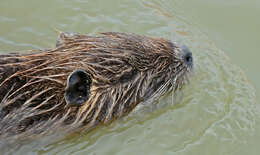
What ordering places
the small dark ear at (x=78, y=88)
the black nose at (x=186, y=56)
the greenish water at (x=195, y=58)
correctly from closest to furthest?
the small dark ear at (x=78, y=88)
the black nose at (x=186, y=56)
the greenish water at (x=195, y=58)

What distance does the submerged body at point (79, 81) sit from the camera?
3.22 m

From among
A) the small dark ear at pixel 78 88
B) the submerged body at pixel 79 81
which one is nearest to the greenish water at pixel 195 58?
the submerged body at pixel 79 81

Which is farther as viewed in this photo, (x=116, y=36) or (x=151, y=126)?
(x=151, y=126)

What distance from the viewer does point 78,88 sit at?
10.7 ft

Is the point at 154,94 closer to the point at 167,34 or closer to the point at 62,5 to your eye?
the point at 167,34

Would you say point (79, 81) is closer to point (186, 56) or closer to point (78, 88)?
point (78, 88)

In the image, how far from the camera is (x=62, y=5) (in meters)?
5.62

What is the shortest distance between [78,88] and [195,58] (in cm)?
236

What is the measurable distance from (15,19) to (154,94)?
251 cm

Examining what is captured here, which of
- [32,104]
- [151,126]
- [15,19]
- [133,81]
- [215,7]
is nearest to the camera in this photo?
[32,104]

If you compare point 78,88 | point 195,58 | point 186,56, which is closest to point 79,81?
point 78,88

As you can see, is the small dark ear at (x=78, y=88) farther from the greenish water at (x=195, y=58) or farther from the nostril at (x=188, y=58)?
the nostril at (x=188, y=58)

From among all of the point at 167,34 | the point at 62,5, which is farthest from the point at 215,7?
the point at 62,5

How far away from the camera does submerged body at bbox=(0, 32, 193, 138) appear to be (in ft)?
10.6
